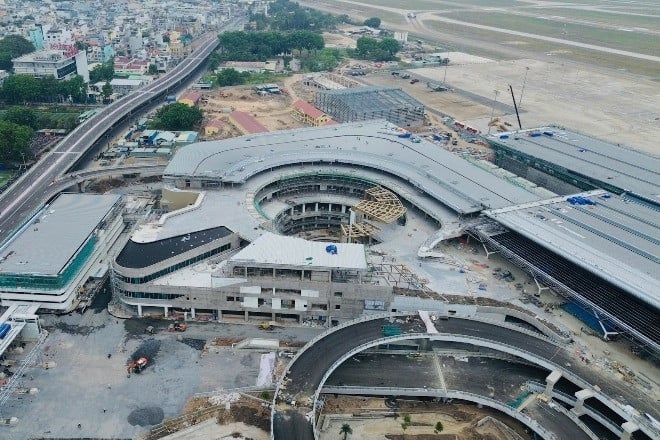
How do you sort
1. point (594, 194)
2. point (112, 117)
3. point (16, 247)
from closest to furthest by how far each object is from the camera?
point (16, 247) → point (594, 194) → point (112, 117)

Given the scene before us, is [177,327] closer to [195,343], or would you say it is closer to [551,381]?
[195,343]

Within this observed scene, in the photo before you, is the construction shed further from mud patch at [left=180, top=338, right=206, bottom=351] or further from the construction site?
mud patch at [left=180, top=338, right=206, bottom=351]

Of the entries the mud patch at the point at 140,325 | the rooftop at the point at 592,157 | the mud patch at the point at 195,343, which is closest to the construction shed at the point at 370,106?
the rooftop at the point at 592,157

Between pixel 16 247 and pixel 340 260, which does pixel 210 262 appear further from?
pixel 16 247

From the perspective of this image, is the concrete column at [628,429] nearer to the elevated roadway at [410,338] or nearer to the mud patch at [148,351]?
the elevated roadway at [410,338]

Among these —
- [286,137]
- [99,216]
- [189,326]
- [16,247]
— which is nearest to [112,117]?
[286,137]

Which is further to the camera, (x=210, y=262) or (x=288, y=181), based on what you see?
(x=288, y=181)

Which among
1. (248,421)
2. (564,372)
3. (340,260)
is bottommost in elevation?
(248,421)

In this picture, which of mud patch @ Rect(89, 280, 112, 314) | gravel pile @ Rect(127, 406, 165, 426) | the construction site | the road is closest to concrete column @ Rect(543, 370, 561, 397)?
the construction site
